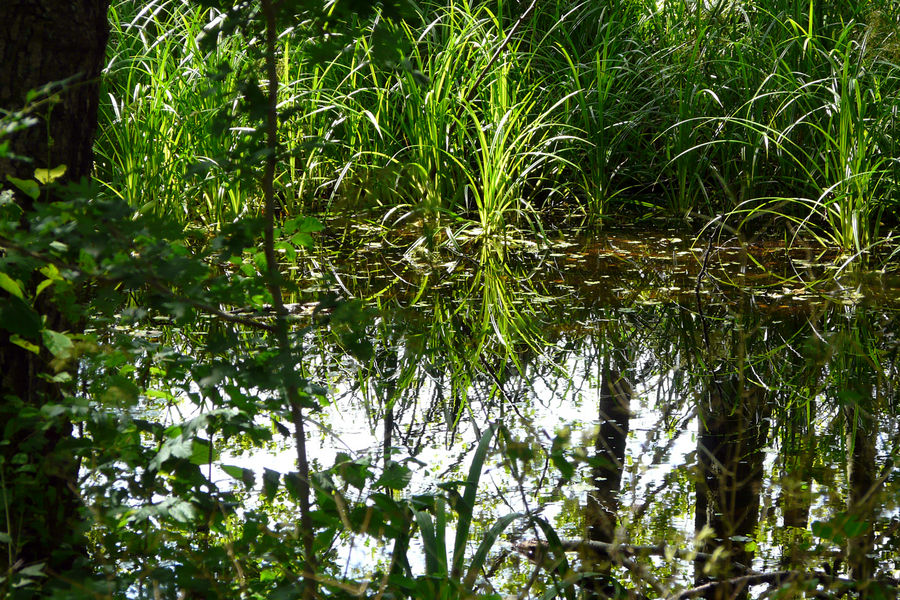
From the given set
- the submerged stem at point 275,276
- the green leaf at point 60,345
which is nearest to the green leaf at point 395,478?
the submerged stem at point 275,276

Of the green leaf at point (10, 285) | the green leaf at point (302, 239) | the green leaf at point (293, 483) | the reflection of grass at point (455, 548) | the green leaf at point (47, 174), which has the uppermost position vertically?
the green leaf at point (47, 174)

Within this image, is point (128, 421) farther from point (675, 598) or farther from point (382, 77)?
point (382, 77)

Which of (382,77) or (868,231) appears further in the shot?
(382,77)

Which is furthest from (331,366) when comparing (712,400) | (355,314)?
(355,314)

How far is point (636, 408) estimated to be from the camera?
2.85 m

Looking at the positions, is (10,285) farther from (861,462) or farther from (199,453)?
(861,462)

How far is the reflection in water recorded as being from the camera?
76.0 inches

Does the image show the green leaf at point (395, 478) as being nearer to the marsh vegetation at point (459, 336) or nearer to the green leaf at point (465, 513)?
the marsh vegetation at point (459, 336)

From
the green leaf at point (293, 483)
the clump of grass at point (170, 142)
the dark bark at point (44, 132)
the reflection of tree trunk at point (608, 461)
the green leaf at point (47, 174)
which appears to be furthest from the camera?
the clump of grass at point (170, 142)

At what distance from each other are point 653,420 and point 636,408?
0.26 ft

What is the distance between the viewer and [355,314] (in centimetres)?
130

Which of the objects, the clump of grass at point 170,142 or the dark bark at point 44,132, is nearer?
the dark bark at point 44,132

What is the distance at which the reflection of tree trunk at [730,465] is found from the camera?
213cm

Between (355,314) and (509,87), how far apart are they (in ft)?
14.0
